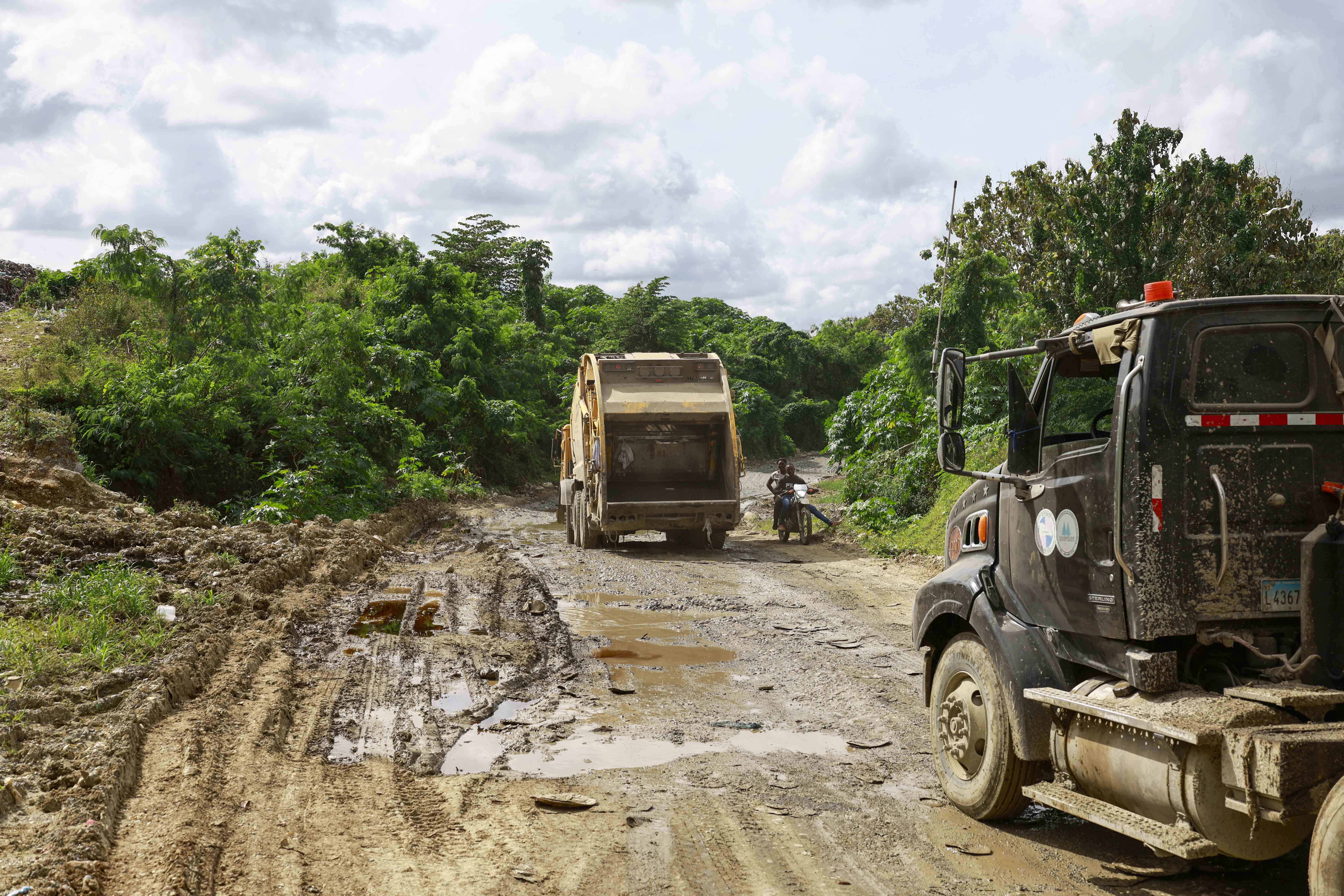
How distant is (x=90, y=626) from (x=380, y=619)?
278 cm

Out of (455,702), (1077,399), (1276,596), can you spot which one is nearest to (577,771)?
(455,702)

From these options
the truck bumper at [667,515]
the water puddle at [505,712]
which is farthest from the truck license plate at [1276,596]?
the truck bumper at [667,515]

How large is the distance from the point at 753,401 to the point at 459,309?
16.2 metres

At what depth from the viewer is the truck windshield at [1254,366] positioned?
12.5 feet

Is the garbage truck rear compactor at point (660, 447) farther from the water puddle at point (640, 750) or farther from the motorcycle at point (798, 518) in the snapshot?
the water puddle at point (640, 750)

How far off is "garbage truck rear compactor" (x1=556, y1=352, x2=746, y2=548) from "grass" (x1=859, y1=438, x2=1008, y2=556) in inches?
90.4

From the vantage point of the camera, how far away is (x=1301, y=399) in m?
3.79

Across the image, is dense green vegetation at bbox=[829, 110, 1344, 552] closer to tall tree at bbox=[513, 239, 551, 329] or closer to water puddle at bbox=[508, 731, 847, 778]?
water puddle at bbox=[508, 731, 847, 778]

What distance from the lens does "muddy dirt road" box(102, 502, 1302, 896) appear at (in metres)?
4.24

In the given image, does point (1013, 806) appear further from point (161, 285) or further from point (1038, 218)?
point (1038, 218)

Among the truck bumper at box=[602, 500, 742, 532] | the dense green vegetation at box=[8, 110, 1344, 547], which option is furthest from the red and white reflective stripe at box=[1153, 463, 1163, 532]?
the truck bumper at box=[602, 500, 742, 532]

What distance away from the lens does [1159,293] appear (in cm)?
402

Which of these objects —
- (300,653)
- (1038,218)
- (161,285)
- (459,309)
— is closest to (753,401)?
(459,309)

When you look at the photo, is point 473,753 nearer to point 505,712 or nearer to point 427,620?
point 505,712
